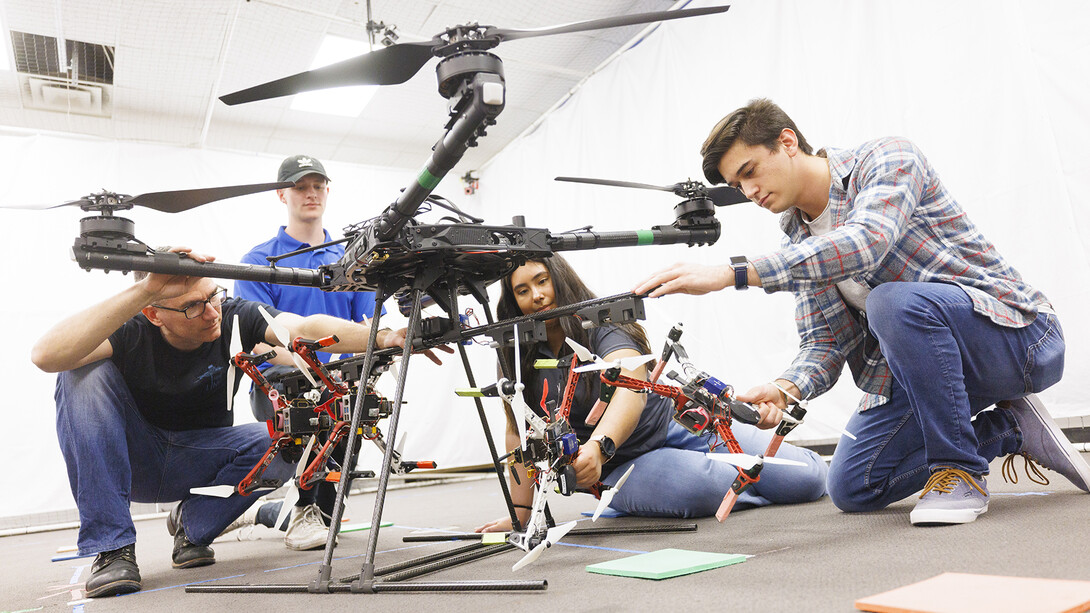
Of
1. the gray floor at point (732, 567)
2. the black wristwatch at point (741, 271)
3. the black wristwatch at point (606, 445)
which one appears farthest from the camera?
the black wristwatch at point (606, 445)

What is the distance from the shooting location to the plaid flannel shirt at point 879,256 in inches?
52.4

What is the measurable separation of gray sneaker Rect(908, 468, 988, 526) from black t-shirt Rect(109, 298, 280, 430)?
1649 millimetres

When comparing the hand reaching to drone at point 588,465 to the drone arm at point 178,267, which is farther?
the hand reaching to drone at point 588,465

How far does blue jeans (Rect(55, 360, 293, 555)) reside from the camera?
1571 millimetres

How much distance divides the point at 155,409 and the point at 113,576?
1.65 ft

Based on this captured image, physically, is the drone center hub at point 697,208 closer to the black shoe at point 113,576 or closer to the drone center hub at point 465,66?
the drone center hub at point 465,66

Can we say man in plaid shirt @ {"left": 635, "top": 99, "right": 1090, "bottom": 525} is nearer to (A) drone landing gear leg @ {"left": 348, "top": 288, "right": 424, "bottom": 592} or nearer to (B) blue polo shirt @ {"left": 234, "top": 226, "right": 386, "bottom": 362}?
(A) drone landing gear leg @ {"left": 348, "top": 288, "right": 424, "bottom": 592}

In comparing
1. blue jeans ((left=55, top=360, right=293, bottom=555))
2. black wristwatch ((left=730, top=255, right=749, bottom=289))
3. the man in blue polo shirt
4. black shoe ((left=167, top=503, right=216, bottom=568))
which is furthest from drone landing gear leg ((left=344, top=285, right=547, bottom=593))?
the man in blue polo shirt

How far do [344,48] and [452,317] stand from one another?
3.50 meters

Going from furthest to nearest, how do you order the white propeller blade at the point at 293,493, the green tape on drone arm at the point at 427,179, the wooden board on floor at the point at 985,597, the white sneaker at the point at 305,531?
the white sneaker at the point at 305,531 → the white propeller blade at the point at 293,493 → the green tape on drone arm at the point at 427,179 → the wooden board on floor at the point at 985,597

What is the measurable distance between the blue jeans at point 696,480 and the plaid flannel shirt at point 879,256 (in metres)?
0.41

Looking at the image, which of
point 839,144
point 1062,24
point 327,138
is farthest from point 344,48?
point 1062,24

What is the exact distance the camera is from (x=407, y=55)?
1005mm

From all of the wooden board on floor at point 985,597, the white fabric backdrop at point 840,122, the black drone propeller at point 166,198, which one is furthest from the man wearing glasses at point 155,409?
the white fabric backdrop at point 840,122
